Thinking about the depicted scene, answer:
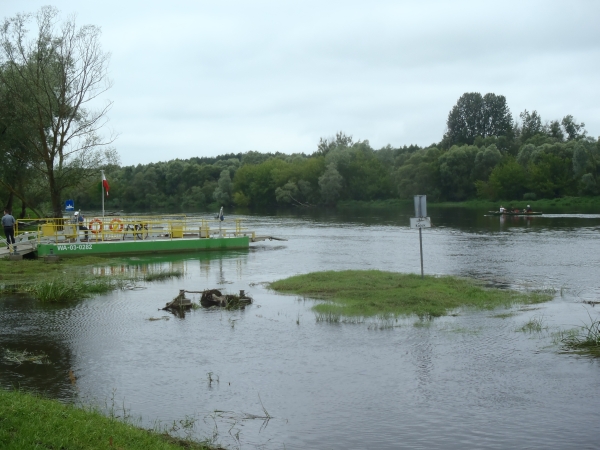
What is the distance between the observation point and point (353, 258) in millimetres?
32375

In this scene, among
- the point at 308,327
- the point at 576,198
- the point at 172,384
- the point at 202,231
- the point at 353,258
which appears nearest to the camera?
the point at 172,384

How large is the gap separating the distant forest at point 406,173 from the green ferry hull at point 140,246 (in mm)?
49477

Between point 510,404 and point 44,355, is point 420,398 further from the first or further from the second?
point 44,355

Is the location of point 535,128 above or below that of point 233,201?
above

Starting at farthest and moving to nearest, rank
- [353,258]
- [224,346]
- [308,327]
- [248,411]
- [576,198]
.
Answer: [576,198] < [353,258] < [308,327] < [224,346] < [248,411]

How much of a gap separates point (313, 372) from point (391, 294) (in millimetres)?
7468

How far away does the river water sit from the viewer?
924 cm

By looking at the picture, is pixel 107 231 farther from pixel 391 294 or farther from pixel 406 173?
pixel 406 173

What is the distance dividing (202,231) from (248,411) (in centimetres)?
2928

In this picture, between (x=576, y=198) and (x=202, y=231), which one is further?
(x=576, y=198)

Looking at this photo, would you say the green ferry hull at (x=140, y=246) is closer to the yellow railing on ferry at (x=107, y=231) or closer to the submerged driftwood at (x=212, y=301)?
the yellow railing on ferry at (x=107, y=231)

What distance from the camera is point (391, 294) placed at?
19.0 meters

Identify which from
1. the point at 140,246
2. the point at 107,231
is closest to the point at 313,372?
the point at 140,246

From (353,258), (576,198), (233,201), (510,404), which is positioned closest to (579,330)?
(510,404)
